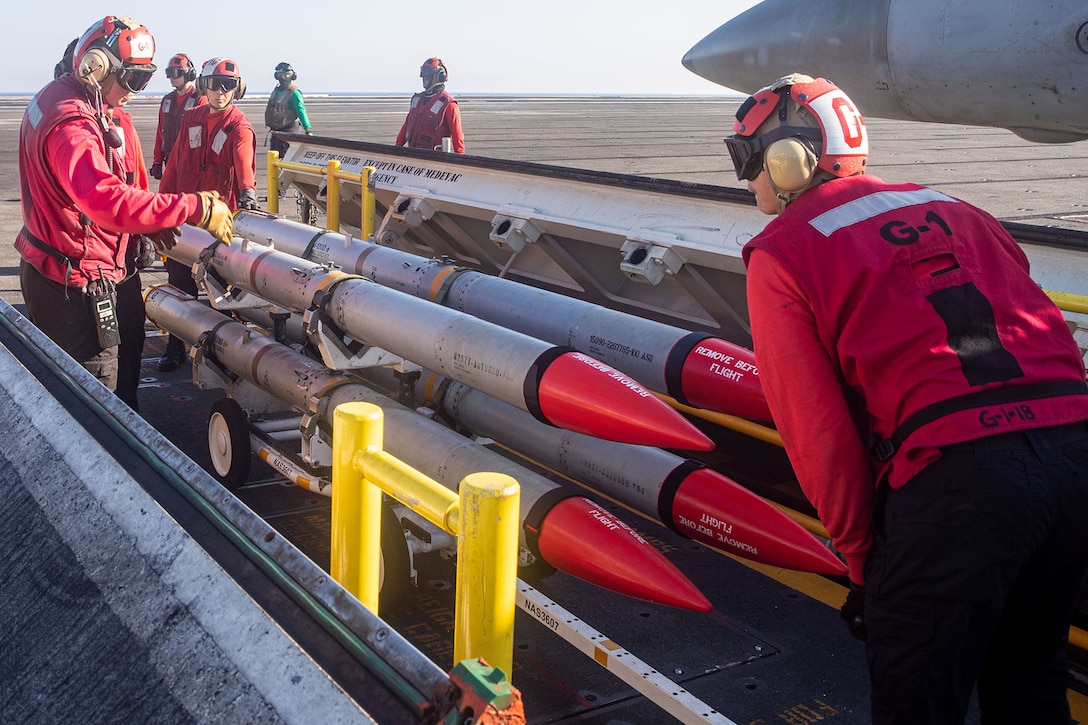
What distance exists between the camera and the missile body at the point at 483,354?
169 inches

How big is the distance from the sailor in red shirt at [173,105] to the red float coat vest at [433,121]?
111 inches

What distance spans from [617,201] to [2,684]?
539cm

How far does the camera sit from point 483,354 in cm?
481

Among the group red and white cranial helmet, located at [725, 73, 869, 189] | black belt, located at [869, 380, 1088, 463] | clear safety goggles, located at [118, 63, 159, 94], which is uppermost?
clear safety goggles, located at [118, 63, 159, 94]

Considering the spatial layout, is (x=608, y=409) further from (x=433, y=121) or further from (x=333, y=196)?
(x=433, y=121)

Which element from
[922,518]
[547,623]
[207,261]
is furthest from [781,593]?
[207,261]

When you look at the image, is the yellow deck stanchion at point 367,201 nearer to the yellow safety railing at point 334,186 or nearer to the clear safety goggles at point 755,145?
the yellow safety railing at point 334,186

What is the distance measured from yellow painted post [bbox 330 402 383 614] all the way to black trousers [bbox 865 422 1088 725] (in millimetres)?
1393

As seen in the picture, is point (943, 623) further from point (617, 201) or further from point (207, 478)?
point (617, 201)

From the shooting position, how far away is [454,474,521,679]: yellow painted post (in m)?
2.27

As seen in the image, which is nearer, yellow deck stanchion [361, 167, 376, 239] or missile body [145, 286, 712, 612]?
missile body [145, 286, 712, 612]

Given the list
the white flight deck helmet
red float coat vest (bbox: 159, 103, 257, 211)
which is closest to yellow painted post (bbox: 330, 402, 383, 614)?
the white flight deck helmet

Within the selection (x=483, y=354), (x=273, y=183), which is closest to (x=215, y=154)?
(x=273, y=183)

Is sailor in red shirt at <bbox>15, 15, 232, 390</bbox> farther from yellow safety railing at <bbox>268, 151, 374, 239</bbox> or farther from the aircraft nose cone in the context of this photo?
the aircraft nose cone
